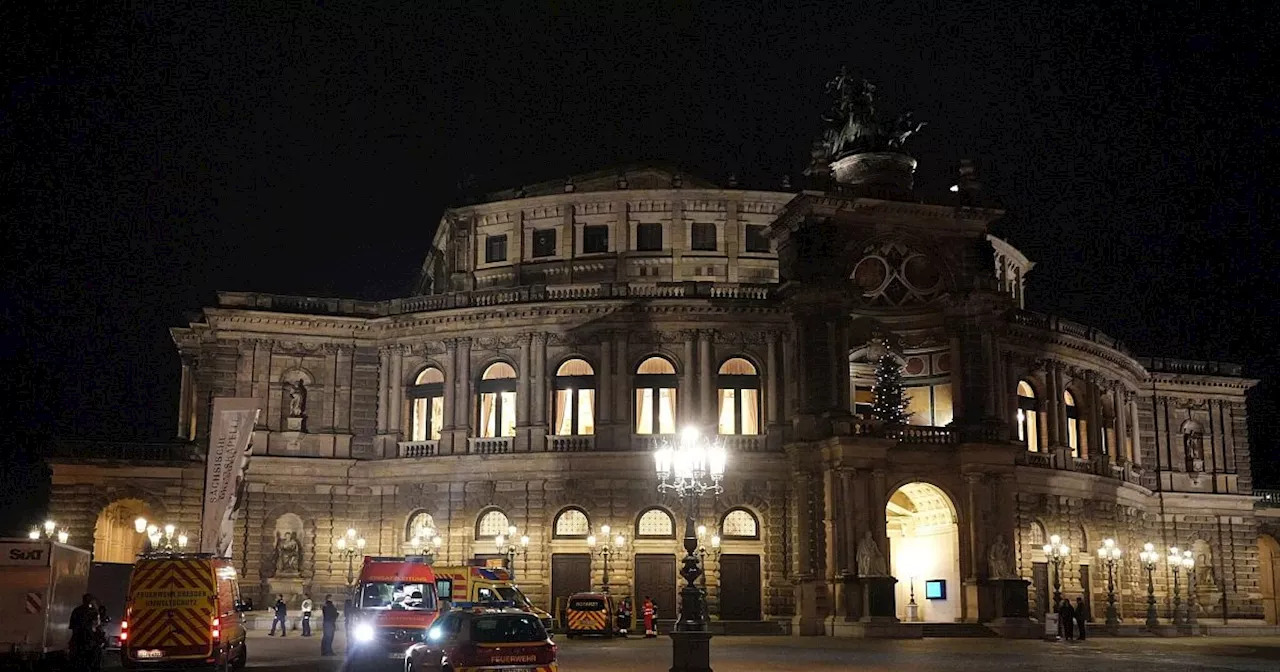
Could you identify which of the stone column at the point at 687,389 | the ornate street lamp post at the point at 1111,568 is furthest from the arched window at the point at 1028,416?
the stone column at the point at 687,389

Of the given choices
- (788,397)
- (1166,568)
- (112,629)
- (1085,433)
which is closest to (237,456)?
(112,629)

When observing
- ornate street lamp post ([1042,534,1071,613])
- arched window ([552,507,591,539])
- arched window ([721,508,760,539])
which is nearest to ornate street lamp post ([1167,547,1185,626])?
ornate street lamp post ([1042,534,1071,613])

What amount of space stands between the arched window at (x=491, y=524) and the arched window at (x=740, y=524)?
32.1 ft

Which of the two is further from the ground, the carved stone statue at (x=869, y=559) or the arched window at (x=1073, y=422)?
the arched window at (x=1073, y=422)

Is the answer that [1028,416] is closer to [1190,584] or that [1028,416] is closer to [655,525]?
[1190,584]

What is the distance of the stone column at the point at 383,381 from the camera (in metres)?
60.0

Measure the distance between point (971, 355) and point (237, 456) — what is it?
1202 inches

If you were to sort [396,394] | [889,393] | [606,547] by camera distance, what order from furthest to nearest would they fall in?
[396,394], [889,393], [606,547]

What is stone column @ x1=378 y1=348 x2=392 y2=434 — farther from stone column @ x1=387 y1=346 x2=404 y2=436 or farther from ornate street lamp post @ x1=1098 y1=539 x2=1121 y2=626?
ornate street lamp post @ x1=1098 y1=539 x2=1121 y2=626

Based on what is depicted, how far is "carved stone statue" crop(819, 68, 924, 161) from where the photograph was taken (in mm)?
59500

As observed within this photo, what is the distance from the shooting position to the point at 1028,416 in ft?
196

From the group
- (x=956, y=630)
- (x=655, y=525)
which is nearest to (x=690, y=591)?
(x=956, y=630)

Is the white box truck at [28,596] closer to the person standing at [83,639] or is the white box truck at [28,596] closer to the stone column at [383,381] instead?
the person standing at [83,639]

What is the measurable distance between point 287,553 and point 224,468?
56.0ft
